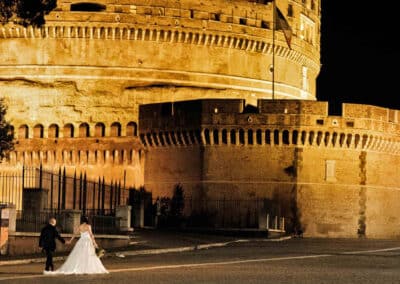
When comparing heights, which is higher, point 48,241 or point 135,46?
point 135,46

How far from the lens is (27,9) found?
34.7 meters

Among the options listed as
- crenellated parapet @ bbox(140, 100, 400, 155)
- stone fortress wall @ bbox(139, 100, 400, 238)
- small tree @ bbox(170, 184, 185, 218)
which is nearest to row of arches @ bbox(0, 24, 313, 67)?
stone fortress wall @ bbox(139, 100, 400, 238)

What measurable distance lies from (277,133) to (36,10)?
1045 centimetres

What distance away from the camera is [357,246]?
33.2 metres

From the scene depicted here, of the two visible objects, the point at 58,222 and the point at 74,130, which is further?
the point at 74,130

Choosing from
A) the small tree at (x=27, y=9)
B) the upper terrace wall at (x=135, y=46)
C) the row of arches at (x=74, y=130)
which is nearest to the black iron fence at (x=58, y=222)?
the small tree at (x=27, y=9)

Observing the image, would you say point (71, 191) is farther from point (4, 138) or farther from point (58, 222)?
point (58, 222)

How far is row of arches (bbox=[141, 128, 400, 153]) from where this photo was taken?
40594mm

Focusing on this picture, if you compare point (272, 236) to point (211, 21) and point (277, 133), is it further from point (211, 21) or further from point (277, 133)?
point (211, 21)

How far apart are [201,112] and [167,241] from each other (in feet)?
32.9

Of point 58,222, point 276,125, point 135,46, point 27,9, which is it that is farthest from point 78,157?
point 58,222

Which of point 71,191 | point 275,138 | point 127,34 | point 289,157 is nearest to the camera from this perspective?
point 275,138

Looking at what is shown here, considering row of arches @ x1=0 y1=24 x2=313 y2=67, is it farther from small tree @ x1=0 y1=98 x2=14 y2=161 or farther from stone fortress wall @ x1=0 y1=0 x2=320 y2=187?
Answer: small tree @ x1=0 y1=98 x2=14 y2=161

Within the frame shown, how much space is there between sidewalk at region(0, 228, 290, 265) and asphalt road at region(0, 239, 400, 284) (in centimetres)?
61
